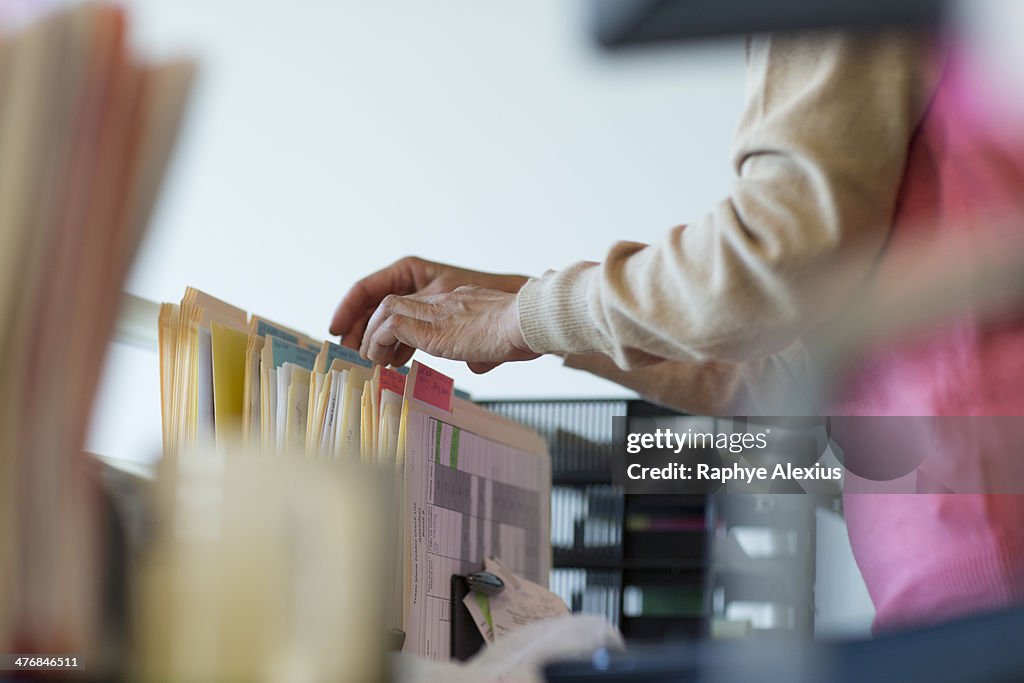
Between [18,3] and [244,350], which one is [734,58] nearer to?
[18,3]

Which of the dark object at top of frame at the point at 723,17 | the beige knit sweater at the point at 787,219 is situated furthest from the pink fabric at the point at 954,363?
the dark object at top of frame at the point at 723,17

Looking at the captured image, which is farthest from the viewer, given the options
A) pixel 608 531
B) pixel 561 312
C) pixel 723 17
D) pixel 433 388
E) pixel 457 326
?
pixel 608 531

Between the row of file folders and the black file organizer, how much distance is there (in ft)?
7.64

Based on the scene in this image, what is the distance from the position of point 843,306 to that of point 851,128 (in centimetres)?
12

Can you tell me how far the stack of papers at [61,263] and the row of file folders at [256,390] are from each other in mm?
494

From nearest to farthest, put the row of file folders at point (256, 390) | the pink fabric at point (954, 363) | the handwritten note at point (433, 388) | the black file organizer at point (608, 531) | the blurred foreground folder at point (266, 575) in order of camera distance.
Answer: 1. the blurred foreground folder at point (266, 575)
2. the pink fabric at point (954, 363)
3. the row of file folders at point (256, 390)
4. the handwritten note at point (433, 388)
5. the black file organizer at point (608, 531)

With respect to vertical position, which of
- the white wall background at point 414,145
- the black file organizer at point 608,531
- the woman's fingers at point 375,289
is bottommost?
the black file organizer at point 608,531

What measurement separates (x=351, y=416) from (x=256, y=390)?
9 centimetres

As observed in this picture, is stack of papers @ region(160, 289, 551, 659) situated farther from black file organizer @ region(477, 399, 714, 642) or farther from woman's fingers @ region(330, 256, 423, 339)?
→ black file organizer @ region(477, 399, 714, 642)

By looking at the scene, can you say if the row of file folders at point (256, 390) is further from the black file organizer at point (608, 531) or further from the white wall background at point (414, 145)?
the black file organizer at point (608, 531)

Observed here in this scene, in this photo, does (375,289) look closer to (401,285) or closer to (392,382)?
(401,285)

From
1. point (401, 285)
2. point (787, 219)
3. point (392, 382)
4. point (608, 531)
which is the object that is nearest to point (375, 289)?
point (401, 285)

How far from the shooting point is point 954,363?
24.2 inches

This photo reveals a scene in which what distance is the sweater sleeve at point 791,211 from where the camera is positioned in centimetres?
61
